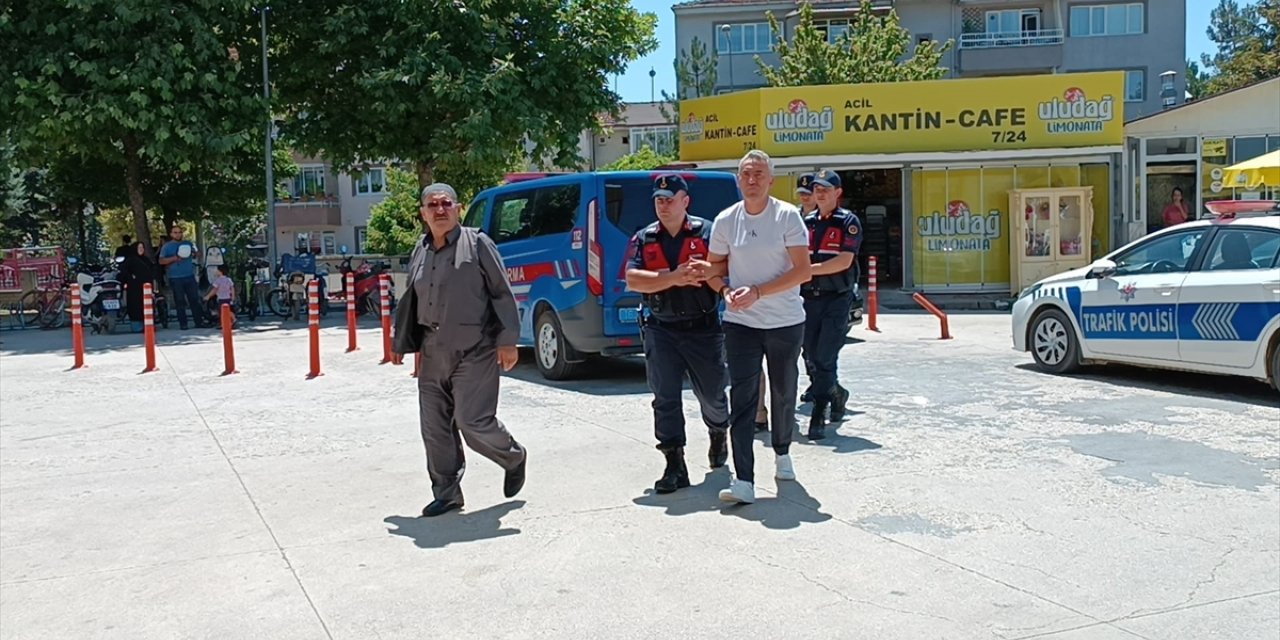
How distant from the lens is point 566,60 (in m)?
23.8

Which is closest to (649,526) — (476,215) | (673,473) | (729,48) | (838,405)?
(673,473)

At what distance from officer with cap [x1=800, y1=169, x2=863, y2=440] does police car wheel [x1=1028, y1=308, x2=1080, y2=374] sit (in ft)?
13.1

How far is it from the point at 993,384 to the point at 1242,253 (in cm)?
240

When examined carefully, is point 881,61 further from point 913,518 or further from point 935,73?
point 913,518

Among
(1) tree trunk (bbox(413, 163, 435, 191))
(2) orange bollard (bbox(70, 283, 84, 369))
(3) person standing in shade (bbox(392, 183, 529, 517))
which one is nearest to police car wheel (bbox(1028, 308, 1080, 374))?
(3) person standing in shade (bbox(392, 183, 529, 517))

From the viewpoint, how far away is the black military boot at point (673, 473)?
21.8 ft

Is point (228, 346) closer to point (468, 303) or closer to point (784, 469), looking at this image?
point (468, 303)

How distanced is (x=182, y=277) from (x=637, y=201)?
464 inches

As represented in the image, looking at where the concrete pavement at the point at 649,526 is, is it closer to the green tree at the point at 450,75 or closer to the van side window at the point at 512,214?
the van side window at the point at 512,214

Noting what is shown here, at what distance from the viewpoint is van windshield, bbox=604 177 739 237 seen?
1077 cm

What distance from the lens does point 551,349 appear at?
→ 38.0 ft

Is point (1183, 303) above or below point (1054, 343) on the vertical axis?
above

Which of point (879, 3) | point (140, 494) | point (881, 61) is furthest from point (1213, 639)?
point (879, 3)

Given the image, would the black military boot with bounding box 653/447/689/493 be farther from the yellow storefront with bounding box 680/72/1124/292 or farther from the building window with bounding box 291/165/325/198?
the building window with bounding box 291/165/325/198
